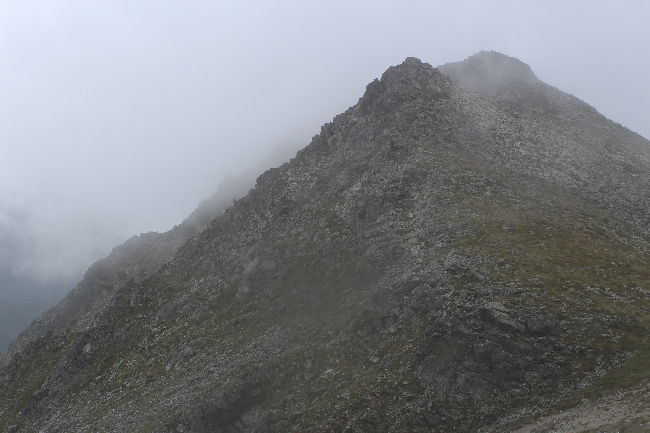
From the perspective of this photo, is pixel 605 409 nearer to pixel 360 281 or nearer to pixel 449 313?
pixel 449 313

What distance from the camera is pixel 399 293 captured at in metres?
60.0

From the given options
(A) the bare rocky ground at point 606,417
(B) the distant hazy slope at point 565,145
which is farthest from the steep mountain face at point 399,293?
(A) the bare rocky ground at point 606,417

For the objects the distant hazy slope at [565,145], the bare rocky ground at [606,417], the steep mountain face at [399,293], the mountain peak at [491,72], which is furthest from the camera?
the mountain peak at [491,72]

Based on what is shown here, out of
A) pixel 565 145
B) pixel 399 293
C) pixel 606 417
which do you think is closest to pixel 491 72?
pixel 565 145

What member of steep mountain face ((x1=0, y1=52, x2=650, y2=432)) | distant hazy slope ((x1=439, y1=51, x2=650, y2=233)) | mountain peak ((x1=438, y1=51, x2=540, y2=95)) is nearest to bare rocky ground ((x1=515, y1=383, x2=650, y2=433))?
steep mountain face ((x1=0, y1=52, x2=650, y2=432))

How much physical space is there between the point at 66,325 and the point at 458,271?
127679mm

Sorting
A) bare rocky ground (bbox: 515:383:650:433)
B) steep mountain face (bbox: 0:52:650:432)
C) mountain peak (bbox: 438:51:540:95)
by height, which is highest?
mountain peak (bbox: 438:51:540:95)

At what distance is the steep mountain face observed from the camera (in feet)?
148

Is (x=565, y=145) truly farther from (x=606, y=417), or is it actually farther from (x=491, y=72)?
(x=606, y=417)

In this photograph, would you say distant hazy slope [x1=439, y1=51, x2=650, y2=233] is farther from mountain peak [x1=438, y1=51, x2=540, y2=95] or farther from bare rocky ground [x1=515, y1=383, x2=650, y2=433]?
bare rocky ground [x1=515, y1=383, x2=650, y2=433]

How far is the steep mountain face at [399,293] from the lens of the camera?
45.2 meters

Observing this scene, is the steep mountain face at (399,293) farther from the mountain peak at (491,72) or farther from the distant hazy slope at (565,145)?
the mountain peak at (491,72)

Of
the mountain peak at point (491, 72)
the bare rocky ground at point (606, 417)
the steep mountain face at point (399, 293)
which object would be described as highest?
the mountain peak at point (491, 72)

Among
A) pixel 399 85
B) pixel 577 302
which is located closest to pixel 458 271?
pixel 577 302
